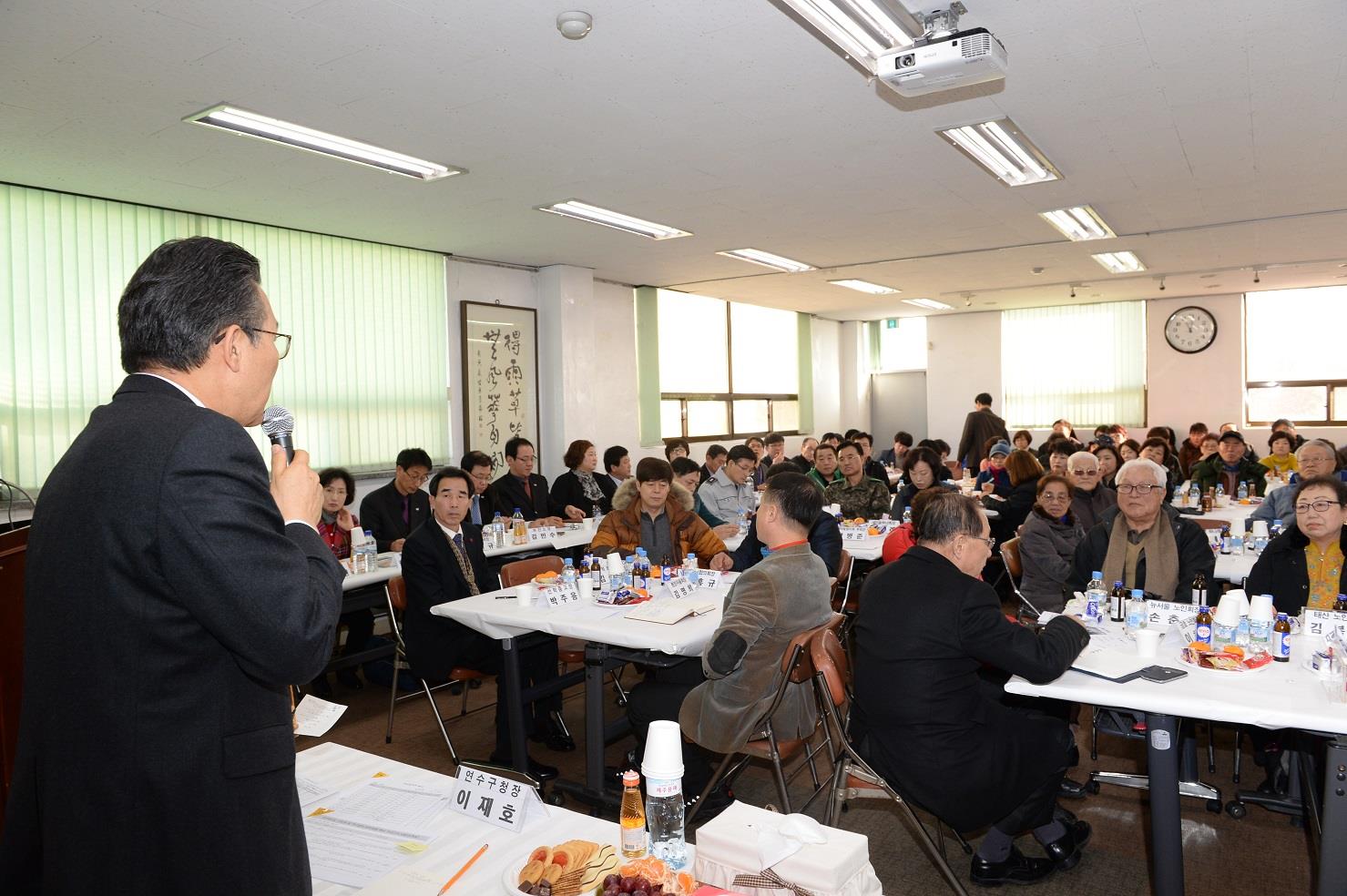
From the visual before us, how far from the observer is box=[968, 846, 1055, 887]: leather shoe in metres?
2.93

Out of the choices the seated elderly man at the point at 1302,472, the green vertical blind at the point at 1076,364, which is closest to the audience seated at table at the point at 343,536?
the seated elderly man at the point at 1302,472

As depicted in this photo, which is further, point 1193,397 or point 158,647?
point 1193,397

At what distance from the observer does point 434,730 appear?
182 inches

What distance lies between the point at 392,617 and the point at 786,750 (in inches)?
92.1

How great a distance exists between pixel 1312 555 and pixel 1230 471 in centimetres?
506

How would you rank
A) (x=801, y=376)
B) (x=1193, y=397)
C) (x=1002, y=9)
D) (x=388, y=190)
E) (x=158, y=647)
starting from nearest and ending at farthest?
1. (x=158, y=647)
2. (x=1002, y=9)
3. (x=388, y=190)
4. (x=1193, y=397)
5. (x=801, y=376)

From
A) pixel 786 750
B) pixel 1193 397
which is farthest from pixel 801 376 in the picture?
pixel 786 750

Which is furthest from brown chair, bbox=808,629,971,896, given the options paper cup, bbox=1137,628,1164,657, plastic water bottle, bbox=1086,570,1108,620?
plastic water bottle, bbox=1086,570,1108,620

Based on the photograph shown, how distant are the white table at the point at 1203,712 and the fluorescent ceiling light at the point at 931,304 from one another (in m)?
10.3

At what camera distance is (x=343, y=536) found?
560 cm

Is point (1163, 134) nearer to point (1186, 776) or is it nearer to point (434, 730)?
point (1186, 776)

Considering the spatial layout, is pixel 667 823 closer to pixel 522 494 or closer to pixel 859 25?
pixel 859 25

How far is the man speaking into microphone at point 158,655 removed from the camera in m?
1.04

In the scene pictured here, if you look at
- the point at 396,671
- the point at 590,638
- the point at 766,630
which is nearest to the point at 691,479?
the point at 396,671
